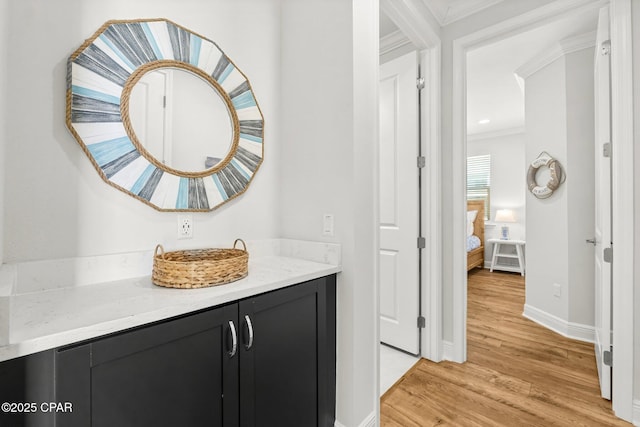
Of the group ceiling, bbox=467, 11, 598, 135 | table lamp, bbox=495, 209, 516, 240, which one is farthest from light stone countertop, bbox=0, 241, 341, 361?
table lamp, bbox=495, 209, 516, 240

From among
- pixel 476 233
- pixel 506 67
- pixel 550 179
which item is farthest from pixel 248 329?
pixel 476 233

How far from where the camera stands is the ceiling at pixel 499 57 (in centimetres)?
215

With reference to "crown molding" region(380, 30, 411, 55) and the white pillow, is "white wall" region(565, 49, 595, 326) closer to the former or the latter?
"crown molding" region(380, 30, 411, 55)

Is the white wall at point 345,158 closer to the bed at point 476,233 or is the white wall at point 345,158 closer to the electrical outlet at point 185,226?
the electrical outlet at point 185,226

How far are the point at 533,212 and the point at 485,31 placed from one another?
1.93m

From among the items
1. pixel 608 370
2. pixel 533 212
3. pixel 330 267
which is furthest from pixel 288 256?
pixel 533 212

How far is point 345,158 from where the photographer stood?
54.4 inches

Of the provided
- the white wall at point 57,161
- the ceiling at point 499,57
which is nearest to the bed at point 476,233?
the ceiling at point 499,57

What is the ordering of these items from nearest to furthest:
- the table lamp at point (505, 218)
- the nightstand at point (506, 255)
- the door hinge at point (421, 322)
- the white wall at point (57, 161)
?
the white wall at point (57, 161) < the door hinge at point (421, 322) < the nightstand at point (506, 255) < the table lamp at point (505, 218)

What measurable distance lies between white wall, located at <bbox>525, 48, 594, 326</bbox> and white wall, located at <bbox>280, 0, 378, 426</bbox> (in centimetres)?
230

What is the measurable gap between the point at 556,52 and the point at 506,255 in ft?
12.1

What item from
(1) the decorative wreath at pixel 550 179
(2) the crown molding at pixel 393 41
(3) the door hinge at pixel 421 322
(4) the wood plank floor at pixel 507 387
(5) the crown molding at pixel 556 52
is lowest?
(4) the wood plank floor at pixel 507 387

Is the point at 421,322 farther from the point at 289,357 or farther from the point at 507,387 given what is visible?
the point at 289,357

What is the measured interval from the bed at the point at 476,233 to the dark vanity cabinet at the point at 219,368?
15.3 ft
